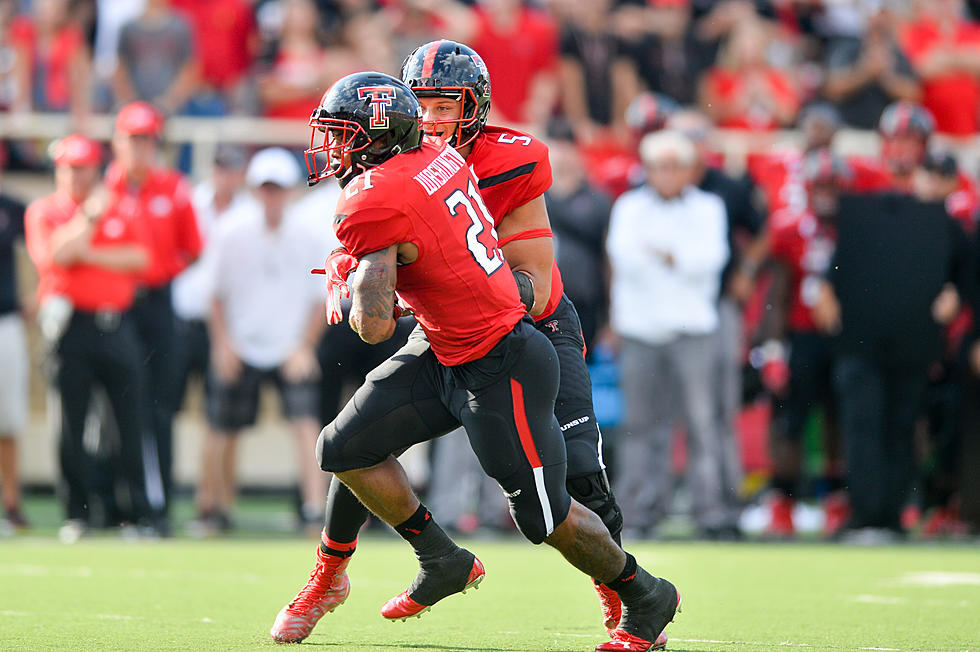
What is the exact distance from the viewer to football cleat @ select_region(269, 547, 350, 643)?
5047 millimetres

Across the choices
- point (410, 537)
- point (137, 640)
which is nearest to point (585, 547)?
point (410, 537)

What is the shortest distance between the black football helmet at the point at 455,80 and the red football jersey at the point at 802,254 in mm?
5160

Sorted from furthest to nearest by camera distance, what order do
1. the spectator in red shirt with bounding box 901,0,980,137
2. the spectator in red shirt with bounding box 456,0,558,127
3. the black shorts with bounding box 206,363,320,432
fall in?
the spectator in red shirt with bounding box 901,0,980,137 → the spectator in red shirt with bounding box 456,0,558,127 → the black shorts with bounding box 206,363,320,432

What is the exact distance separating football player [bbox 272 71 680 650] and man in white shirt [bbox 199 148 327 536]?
4.78 metres

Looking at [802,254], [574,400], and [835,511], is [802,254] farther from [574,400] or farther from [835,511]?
[574,400]

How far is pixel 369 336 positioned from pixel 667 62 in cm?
870

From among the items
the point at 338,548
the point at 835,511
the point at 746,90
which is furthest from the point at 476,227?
the point at 746,90

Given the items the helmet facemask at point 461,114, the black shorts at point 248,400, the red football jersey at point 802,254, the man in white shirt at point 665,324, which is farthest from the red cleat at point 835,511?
the helmet facemask at point 461,114

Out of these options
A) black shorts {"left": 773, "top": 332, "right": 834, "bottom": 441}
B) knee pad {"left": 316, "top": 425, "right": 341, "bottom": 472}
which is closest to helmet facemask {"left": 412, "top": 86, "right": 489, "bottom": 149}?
knee pad {"left": 316, "top": 425, "right": 341, "bottom": 472}

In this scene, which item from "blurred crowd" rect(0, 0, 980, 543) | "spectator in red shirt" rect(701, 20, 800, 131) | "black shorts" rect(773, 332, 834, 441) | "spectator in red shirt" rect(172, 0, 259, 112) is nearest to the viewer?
"blurred crowd" rect(0, 0, 980, 543)

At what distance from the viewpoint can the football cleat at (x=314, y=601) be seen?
5.05 meters

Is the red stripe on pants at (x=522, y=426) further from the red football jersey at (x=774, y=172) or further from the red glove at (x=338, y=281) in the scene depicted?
the red football jersey at (x=774, y=172)

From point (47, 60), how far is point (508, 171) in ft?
25.5

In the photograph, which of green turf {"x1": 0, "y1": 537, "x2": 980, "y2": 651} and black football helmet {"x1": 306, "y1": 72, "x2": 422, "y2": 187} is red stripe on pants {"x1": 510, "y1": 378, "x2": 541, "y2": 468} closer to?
green turf {"x1": 0, "y1": 537, "x2": 980, "y2": 651}
